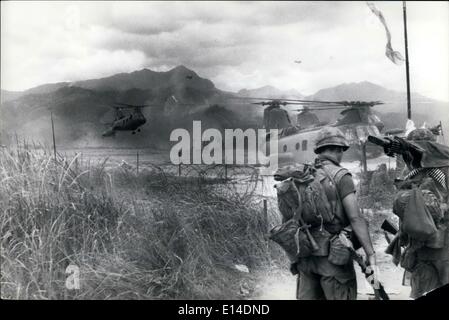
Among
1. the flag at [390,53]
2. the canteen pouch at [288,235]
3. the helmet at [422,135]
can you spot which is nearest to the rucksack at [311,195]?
the canteen pouch at [288,235]

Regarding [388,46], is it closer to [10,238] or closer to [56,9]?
[56,9]

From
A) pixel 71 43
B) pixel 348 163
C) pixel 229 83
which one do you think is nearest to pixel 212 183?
pixel 229 83

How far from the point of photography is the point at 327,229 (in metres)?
5.17

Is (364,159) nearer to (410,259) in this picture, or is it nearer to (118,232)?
(410,259)

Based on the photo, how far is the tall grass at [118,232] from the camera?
233 inches

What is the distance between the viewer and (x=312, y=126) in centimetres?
741

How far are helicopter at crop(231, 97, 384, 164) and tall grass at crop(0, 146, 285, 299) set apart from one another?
98 cm

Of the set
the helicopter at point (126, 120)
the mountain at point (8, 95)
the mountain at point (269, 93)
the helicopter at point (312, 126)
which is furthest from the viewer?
the helicopter at point (312, 126)

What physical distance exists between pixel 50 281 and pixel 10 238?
854mm

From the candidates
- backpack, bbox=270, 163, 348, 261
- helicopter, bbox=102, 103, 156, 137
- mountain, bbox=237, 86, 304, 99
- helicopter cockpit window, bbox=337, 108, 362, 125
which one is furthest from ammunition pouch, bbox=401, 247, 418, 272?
helicopter, bbox=102, 103, 156, 137

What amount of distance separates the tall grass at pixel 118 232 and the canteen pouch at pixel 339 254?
1.69m

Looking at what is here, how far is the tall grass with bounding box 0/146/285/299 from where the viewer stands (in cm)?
593

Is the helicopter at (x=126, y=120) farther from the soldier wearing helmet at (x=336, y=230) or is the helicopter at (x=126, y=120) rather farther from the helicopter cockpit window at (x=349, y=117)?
the helicopter cockpit window at (x=349, y=117)
